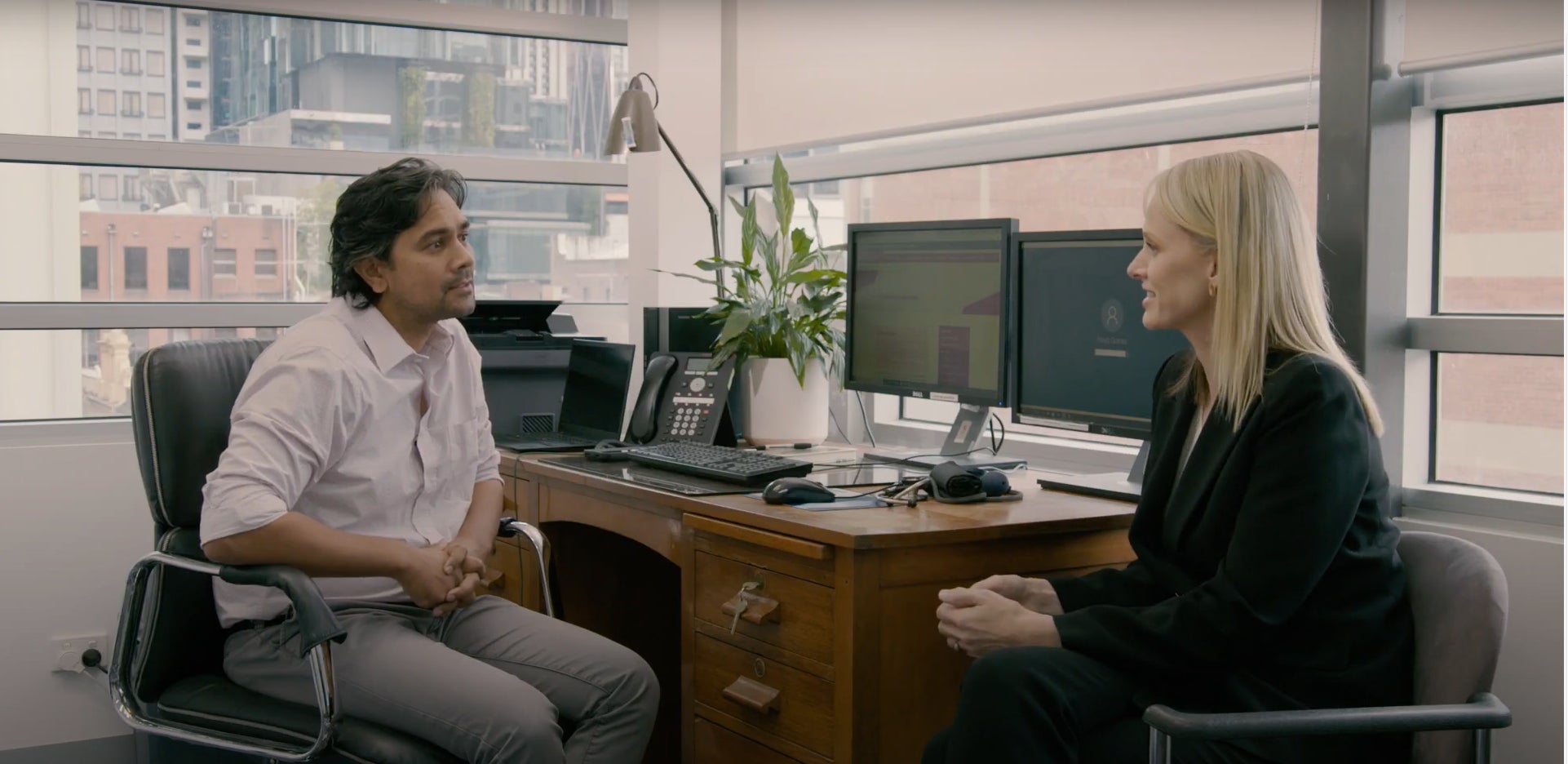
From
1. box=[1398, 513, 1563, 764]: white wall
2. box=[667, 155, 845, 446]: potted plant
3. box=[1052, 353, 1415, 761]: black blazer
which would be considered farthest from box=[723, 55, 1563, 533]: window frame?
box=[1052, 353, 1415, 761]: black blazer

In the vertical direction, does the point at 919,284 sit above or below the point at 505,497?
above

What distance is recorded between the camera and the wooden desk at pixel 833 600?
1841mm

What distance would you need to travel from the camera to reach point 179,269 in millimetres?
3299

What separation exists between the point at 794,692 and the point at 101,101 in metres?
2.35

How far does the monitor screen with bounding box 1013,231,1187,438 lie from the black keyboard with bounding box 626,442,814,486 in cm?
43

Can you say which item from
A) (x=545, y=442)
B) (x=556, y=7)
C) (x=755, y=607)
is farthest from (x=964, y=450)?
(x=556, y=7)

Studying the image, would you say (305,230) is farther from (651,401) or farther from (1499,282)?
(1499,282)

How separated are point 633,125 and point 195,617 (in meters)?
1.43

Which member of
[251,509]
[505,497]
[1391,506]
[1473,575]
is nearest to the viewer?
[1473,575]

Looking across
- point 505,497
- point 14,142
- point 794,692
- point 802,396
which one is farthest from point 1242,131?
point 14,142

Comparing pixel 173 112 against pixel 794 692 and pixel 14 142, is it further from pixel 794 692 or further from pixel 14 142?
pixel 794 692

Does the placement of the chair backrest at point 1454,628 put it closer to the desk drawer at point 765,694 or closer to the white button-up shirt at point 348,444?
the desk drawer at point 765,694

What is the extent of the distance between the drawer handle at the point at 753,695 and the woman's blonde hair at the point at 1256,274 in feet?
2.52

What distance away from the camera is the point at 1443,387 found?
2.16 metres
